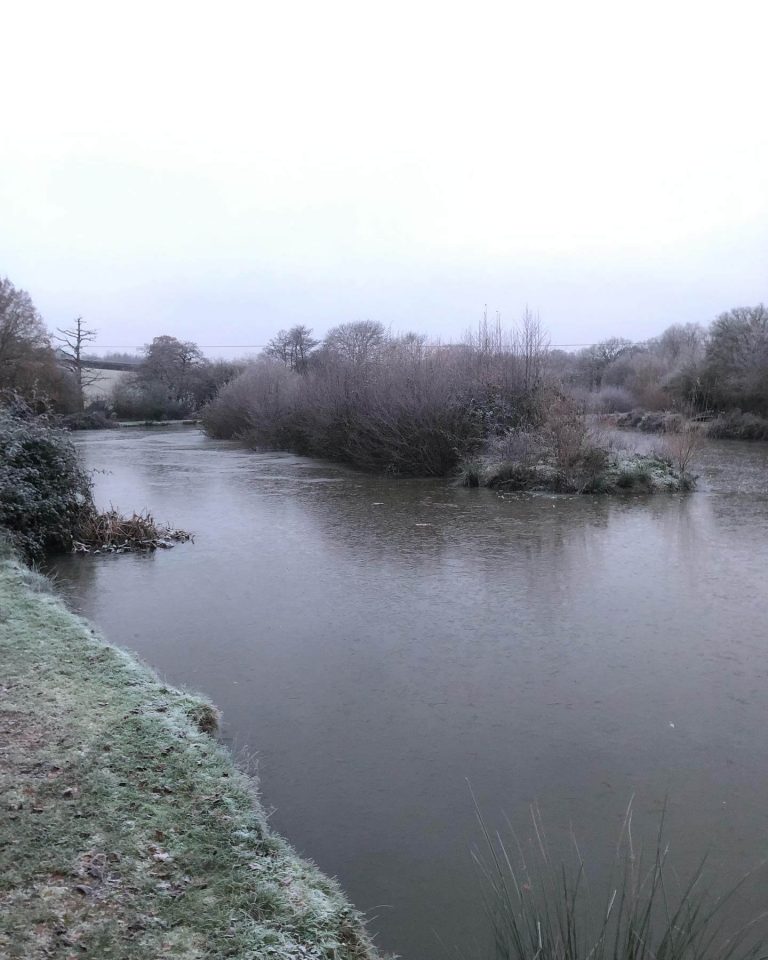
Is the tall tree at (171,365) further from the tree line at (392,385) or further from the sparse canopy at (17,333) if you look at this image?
the sparse canopy at (17,333)

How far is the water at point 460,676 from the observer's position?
11.9 feet

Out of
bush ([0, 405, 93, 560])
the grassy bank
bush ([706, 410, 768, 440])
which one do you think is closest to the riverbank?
bush ([706, 410, 768, 440])

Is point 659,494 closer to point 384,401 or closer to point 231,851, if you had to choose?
point 384,401

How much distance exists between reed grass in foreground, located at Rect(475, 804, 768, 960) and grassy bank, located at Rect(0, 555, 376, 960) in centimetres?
66

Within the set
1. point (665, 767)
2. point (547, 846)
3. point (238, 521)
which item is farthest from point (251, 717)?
point (238, 521)

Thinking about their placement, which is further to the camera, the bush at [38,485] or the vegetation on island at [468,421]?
the vegetation on island at [468,421]

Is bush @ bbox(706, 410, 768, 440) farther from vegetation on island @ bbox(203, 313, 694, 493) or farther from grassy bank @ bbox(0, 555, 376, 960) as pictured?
grassy bank @ bbox(0, 555, 376, 960)

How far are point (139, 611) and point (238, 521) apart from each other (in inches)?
215

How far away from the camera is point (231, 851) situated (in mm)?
3084

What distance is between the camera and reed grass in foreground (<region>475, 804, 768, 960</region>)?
220 centimetres

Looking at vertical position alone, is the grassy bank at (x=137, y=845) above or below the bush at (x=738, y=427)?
below

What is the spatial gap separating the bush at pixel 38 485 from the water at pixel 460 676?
759 mm

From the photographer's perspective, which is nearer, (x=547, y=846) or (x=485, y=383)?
(x=547, y=846)

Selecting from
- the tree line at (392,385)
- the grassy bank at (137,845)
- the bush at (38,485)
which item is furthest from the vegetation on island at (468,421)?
the grassy bank at (137,845)
